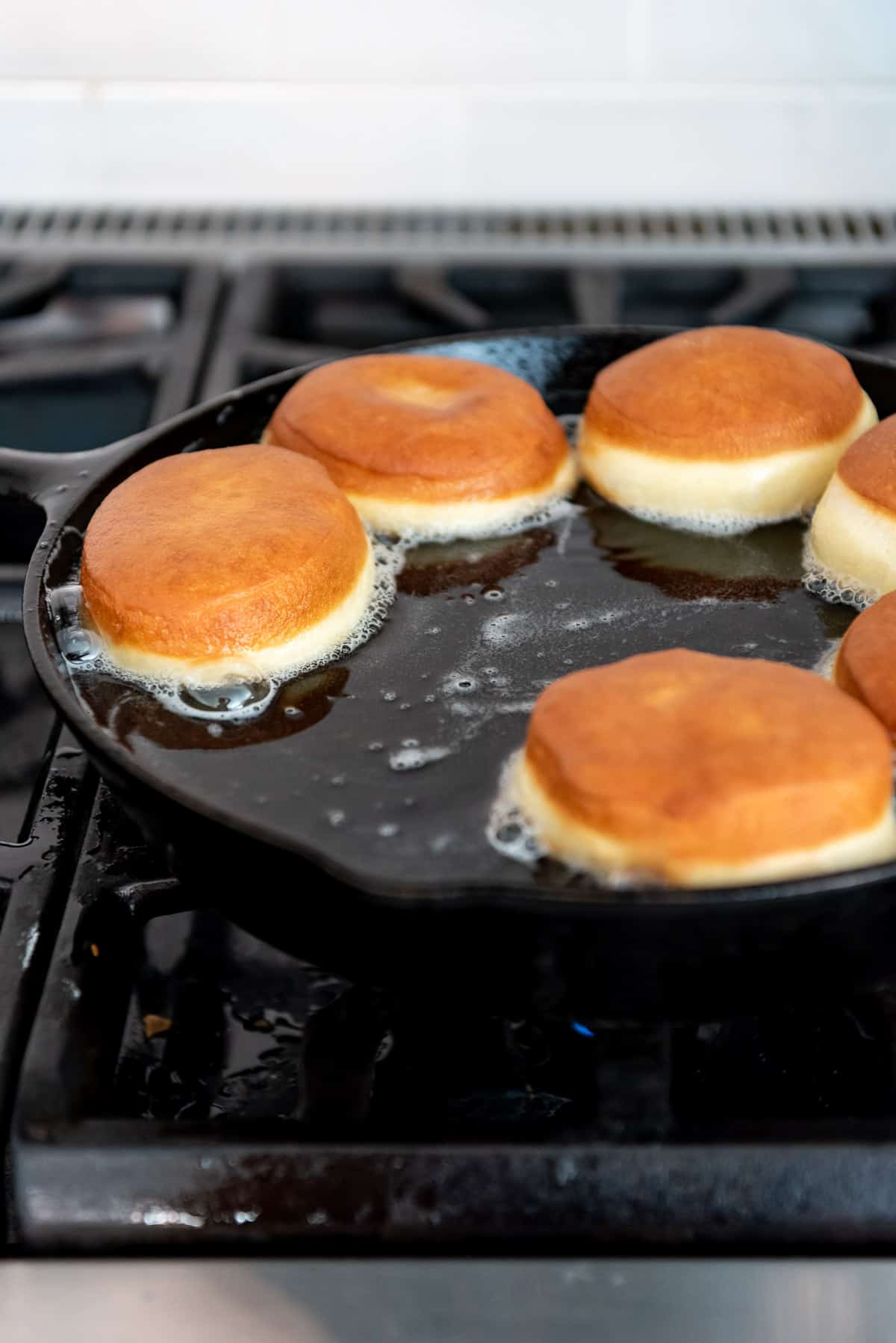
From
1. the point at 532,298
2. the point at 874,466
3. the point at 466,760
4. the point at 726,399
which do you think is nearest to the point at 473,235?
the point at 532,298

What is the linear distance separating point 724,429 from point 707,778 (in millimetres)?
407

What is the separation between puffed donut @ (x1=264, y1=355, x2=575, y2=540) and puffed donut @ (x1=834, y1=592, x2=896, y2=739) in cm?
30

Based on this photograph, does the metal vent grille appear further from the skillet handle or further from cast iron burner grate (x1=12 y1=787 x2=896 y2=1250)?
cast iron burner grate (x1=12 y1=787 x2=896 y2=1250)

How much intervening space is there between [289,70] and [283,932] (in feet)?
4.00

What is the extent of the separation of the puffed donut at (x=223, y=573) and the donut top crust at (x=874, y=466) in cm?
34

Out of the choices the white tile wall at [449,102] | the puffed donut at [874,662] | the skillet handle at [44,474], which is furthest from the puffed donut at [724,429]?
the white tile wall at [449,102]

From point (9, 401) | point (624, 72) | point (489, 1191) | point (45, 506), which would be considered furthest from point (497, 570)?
point (624, 72)

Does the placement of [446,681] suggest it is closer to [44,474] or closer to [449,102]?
[44,474]

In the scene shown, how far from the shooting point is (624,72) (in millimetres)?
1524

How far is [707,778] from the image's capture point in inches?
24.1

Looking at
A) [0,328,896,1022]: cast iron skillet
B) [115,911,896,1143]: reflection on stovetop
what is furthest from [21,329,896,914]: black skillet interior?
[115,911,896,1143]: reflection on stovetop

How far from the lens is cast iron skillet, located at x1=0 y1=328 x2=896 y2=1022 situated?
1.90ft

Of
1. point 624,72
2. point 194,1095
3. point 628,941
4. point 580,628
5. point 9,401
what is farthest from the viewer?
point 624,72

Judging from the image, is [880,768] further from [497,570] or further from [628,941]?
[497,570]
